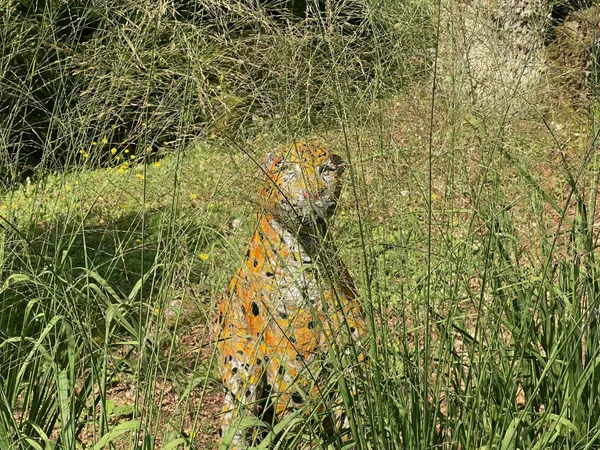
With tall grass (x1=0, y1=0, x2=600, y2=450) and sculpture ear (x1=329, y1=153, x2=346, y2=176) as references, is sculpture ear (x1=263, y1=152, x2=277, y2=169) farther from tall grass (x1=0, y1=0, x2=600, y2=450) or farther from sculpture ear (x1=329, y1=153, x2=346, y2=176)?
sculpture ear (x1=329, y1=153, x2=346, y2=176)

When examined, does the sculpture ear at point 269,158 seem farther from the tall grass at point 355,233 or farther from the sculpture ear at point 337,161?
the sculpture ear at point 337,161

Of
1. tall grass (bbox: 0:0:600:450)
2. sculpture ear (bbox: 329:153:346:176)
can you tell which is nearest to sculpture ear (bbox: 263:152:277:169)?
tall grass (bbox: 0:0:600:450)

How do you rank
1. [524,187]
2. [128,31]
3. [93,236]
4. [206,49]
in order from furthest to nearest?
[93,236] → [524,187] → [128,31] → [206,49]

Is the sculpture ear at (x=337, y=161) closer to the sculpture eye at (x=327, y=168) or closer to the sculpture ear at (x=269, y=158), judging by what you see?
the sculpture eye at (x=327, y=168)

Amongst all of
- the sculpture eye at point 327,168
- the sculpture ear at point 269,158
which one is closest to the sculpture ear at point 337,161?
the sculpture eye at point 327,168

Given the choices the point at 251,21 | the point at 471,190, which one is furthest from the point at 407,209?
the point at 251,21

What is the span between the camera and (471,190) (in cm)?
207

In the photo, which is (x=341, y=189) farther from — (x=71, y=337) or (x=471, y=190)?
(x=71, y=337)

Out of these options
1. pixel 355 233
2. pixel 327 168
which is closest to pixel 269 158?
pixel 327 168

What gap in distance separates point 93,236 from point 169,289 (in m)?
4.51

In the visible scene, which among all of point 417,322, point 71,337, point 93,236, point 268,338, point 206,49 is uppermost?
point 206,49

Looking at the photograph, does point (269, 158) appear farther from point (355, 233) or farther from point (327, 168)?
point (355, 233)

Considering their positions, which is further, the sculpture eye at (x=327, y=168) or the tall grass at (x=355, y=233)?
the sculpture eye at (x=327, y=168)

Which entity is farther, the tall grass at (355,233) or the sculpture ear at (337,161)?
the sculpture ear at (337,161)
